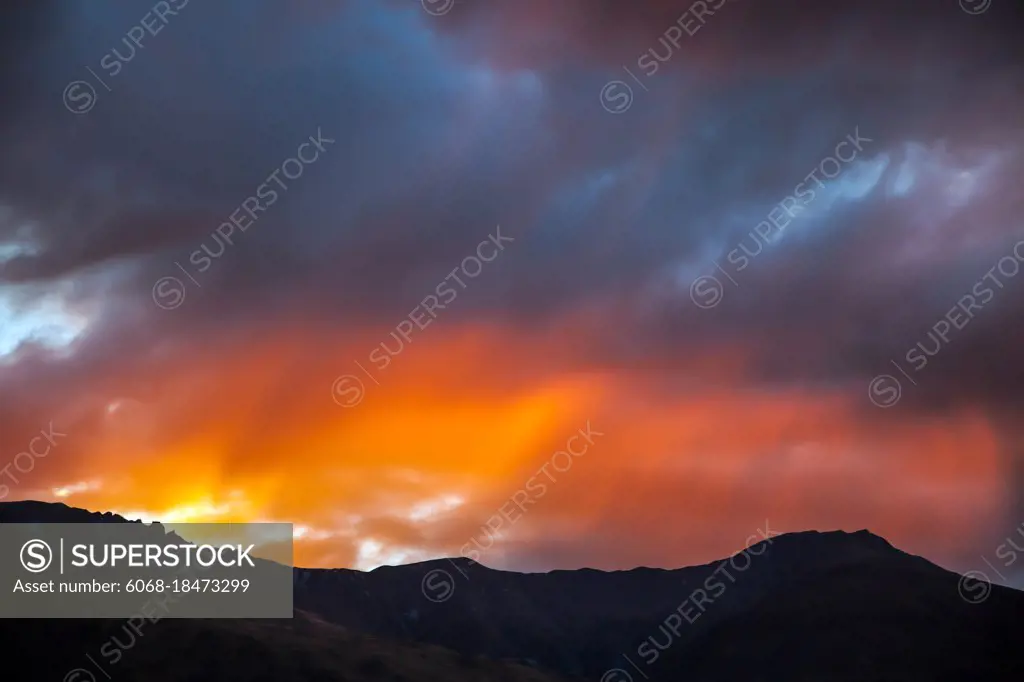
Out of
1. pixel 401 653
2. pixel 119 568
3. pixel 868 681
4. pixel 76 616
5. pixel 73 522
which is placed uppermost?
pixel 73 522

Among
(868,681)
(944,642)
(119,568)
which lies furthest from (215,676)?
(944,642)

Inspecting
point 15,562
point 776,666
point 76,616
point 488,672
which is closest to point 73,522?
point 15,562

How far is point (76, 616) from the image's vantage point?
13775 centimetres

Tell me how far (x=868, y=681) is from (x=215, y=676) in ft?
414

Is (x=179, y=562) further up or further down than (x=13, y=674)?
further up

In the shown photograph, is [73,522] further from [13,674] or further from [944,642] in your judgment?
[944,642]

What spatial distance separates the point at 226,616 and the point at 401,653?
3370 centimetres

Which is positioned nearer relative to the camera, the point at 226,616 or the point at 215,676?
the point at 215,676

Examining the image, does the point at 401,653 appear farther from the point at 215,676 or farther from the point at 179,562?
the point at 179,562

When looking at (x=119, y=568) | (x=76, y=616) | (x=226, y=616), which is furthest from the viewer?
(x=119, y=568)

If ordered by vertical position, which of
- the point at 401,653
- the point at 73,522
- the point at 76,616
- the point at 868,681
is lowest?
the point at 868,681

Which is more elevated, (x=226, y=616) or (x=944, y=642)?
(x=226, y=616)

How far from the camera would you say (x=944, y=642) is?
187250 millimetres

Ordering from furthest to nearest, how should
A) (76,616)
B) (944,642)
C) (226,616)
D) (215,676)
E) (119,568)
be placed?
1. (944,642)
2. (119,568)
3. (226,616)
4. (76,616)
5. (215,676)
